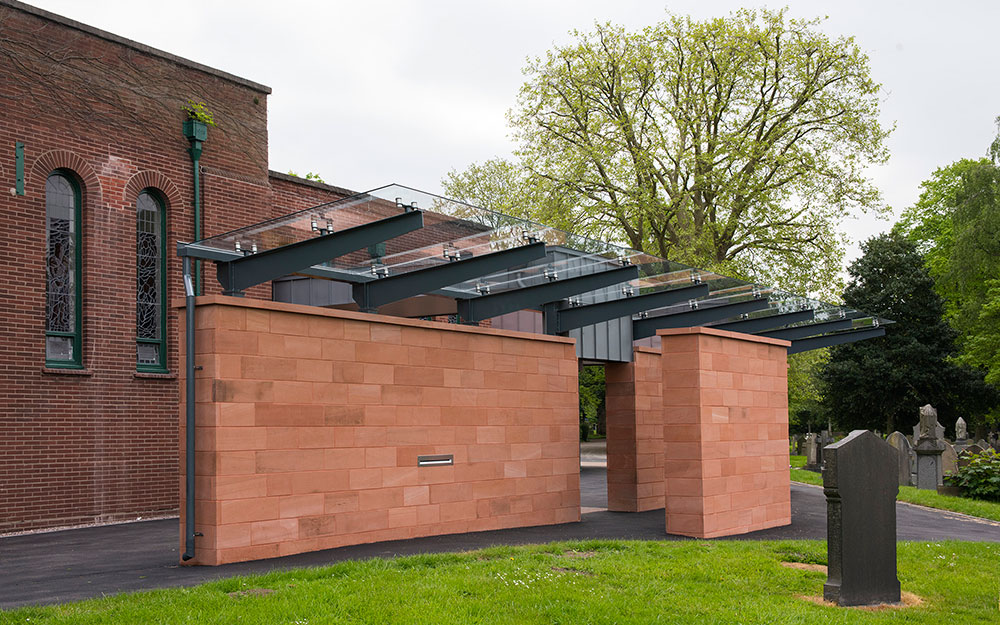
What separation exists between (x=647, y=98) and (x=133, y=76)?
70.7ft

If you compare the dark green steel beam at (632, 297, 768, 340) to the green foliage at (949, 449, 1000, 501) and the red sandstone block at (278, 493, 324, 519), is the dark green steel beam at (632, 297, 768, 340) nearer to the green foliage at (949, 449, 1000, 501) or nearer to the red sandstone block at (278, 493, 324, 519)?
the green foliage at (949, 449, 1000, 501)

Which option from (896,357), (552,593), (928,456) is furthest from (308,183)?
(896,357)

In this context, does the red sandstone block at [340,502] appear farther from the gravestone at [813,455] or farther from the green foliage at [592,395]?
the green foliage at [592,395]

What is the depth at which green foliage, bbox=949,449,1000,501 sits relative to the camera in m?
19.1

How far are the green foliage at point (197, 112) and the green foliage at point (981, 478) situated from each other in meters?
16.3

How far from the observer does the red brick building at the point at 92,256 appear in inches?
554

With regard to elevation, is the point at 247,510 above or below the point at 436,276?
below

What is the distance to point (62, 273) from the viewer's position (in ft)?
49.2

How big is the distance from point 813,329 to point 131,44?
13.3 m

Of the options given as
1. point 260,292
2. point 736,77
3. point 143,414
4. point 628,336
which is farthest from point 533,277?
point 736,77

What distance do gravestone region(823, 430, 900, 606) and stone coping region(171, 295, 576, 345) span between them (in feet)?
17.9

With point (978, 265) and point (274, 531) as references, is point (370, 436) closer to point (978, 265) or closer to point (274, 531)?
point (274, 531)

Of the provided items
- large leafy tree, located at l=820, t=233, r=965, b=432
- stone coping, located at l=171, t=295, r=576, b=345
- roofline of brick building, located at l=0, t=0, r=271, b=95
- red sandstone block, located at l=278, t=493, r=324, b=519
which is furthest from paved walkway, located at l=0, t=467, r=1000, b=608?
large leafy tree, located at l=820, t=233, r=965, b=432

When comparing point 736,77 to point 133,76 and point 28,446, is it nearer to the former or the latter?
point 133,76
